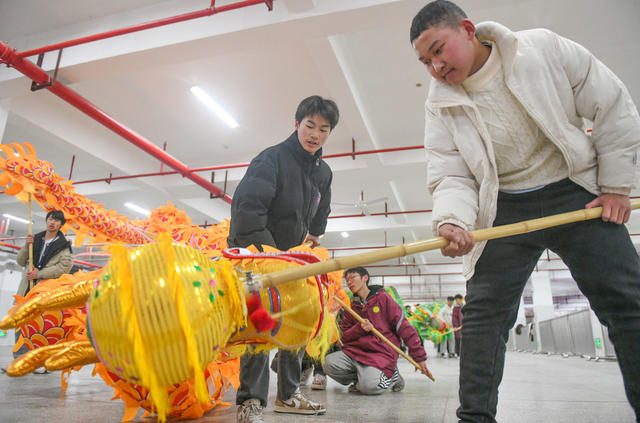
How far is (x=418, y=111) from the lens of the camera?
6.55 meters

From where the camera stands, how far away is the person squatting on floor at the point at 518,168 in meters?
1.36

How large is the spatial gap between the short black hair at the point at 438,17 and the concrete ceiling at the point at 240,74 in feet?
8.95

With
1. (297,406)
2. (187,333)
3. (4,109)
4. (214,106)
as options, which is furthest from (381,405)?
(4,109)

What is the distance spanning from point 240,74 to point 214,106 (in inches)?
30.2

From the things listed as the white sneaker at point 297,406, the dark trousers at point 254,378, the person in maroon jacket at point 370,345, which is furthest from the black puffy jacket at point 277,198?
the person in maroon jacket at point 370,345

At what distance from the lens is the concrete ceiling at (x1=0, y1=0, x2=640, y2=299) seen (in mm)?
4438

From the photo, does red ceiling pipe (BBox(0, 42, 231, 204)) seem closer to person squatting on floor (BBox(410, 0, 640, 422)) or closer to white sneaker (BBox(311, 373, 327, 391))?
white sneaker (BBox(311, 373, 327, 391))

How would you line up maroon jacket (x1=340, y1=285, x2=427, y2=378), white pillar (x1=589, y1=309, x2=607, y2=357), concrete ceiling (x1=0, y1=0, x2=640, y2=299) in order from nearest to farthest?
maroon jacket (x1=340, y1=285, x2=427, y2=378) → concrete ceiling (x1=0, y1=0, x2=640, y2=299) → white pillar (x1=589, y1=309, x2=607, y2=357)

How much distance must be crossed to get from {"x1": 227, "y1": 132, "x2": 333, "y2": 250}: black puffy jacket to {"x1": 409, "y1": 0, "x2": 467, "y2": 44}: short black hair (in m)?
0.81

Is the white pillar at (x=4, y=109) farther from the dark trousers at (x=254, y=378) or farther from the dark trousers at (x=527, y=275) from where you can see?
the dark trousers at (x=527, y=275)

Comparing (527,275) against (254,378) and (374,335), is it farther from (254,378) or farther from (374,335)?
(374,335)

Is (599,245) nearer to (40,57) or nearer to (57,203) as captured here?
(57,203)

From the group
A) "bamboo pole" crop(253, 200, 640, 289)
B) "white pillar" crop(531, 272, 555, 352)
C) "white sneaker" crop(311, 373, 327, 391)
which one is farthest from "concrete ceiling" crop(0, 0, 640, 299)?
"white pillar" crop(531, 272, 555, 352)

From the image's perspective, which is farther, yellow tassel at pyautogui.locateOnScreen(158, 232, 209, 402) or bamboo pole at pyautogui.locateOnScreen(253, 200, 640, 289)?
bamboo pole at pyautogui.locateOnScreen(253, 200, 640, 289)
